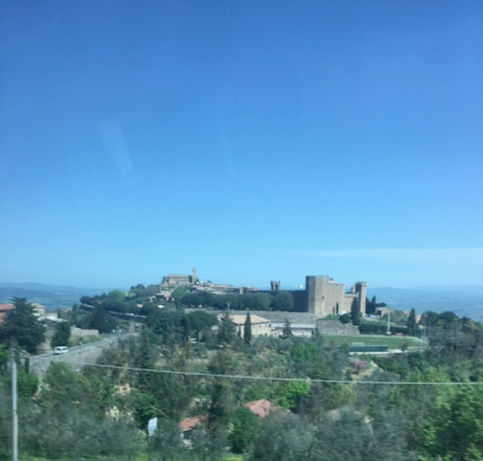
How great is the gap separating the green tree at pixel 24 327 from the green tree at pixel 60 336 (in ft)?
2.90

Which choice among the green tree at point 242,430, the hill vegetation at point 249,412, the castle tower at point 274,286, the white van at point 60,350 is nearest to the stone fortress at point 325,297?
the castle tower at point 274,286

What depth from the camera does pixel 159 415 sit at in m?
9.66

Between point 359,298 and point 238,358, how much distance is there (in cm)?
3242

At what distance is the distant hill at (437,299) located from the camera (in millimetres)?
23812

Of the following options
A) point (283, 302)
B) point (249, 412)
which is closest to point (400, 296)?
point (283, 302)

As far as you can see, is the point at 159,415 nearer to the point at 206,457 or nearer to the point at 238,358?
the point at 206,457

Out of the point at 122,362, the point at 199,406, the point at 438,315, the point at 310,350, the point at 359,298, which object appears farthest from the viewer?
the point at 359,298

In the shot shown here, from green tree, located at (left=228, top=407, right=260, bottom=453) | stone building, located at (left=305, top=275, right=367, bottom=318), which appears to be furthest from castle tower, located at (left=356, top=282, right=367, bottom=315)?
green tree, located at (left=228, top=407, right=260, bottom=453)

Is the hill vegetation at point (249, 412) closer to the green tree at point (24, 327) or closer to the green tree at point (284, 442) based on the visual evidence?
the green tree at point (284, 442)

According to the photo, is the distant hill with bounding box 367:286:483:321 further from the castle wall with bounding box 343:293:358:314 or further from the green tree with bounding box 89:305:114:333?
the green tree with bounding box 89:305:114:333

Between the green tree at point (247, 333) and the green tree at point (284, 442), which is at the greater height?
the green tree at point (284, 442)

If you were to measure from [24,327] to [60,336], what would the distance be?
1.53 meters

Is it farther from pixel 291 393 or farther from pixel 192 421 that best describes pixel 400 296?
pixel 192 421

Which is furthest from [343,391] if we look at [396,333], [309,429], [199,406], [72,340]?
[396,333]
